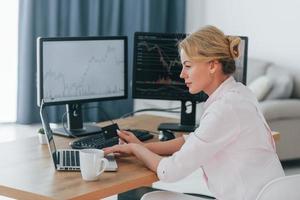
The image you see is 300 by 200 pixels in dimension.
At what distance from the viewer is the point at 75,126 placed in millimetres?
2896

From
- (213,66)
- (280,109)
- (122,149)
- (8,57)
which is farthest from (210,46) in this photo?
(8,57)

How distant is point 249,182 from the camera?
2066mm

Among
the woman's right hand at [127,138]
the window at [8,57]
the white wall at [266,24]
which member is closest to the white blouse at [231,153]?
the woman's right hand at [127,138]

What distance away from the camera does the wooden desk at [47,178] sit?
1.96 meters

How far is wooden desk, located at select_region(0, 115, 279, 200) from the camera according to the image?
6.42 feet

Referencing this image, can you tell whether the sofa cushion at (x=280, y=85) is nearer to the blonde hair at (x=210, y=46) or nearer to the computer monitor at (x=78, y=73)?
the computer monitor at (x=78, y=73)

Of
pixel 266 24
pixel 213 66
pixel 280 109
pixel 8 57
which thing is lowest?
pixel 280 109

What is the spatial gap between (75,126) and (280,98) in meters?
2.56

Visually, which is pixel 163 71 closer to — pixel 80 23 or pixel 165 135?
pixel 165 135

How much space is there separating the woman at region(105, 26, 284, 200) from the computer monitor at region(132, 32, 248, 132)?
2.83ft

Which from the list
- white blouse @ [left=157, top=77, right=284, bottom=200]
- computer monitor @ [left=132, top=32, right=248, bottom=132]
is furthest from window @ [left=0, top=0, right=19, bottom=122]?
white blouse @ [left=157, top=77, right=284, bottom=200]

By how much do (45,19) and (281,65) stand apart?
2.27 metres

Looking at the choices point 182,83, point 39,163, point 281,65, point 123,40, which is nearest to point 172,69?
point 182,83

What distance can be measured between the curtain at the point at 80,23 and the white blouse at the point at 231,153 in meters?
3.31
